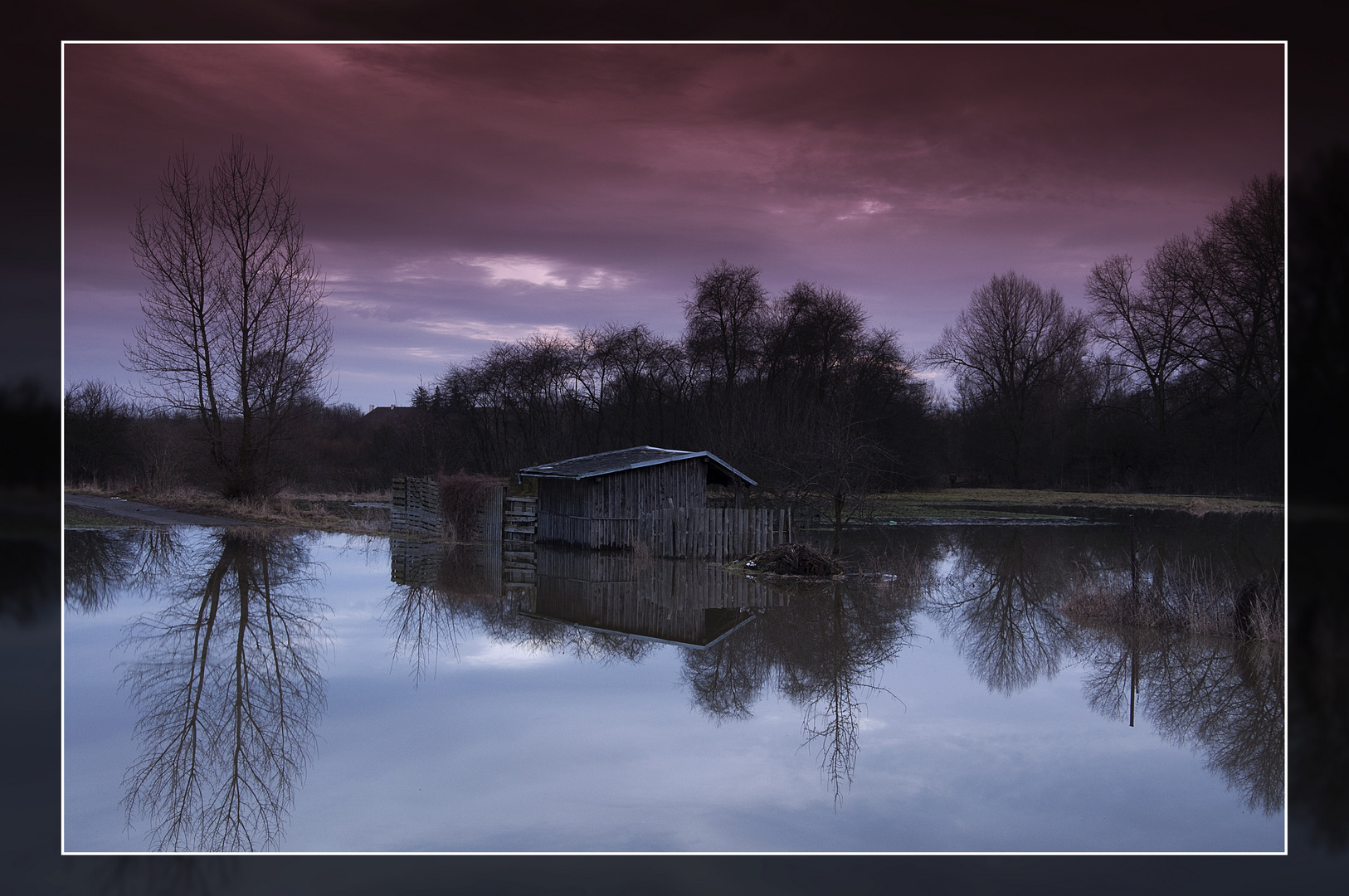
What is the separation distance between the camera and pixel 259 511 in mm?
28609

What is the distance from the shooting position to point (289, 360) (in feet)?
97.4

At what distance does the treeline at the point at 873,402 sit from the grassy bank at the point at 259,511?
1460 mm

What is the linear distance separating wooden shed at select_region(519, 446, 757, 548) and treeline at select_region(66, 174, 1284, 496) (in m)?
3.81

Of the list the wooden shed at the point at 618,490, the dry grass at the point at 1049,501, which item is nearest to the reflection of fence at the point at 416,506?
the wooden shed at the point at 618,490

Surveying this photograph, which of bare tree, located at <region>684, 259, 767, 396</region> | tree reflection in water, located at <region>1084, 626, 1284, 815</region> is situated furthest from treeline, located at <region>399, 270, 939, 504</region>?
tree reflection in water, located at <region>1084, 626, 1284, 815</region>

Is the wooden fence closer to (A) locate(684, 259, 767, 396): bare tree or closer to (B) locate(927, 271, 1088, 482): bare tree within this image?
(A) locate(684, 259, 767, 396): bare tree

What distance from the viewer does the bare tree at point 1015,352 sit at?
53062mm

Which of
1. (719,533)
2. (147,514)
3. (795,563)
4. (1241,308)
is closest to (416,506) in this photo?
(147,514)

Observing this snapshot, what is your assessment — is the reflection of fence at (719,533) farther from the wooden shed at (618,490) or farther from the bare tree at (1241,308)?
the bare tree at (1241,308)

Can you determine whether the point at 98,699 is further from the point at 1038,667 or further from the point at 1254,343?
the point at 1254,343

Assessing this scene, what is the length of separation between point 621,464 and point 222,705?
46.2ft

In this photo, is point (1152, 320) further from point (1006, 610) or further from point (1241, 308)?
point (1006, 610)
